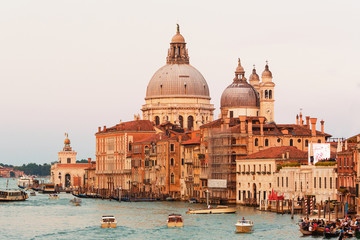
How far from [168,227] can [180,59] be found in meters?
84.8

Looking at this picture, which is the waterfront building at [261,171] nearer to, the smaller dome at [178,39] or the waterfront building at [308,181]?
the waterfront building at [308,181]

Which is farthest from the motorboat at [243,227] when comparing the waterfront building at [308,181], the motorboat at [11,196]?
the motorboat at [11,196]

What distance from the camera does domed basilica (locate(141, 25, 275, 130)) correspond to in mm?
158250

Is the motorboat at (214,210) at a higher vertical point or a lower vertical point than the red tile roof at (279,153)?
lower

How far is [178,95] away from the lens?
525 feet

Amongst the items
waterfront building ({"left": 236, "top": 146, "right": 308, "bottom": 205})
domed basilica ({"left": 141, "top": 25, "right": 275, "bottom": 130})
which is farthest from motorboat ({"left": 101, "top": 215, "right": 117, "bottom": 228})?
domed basilica ({"left": 141, "top": 25, "right": 275, "bottom": 130})

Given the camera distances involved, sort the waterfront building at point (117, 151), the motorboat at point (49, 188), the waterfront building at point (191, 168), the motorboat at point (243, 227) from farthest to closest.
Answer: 1. the motorboat at point (49, 188)
2. the waterfront building at point (117, 151)
3. the waterfront building at point (191, 168)
4. the motorboat at point (243, 227)

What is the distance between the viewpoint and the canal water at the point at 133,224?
73.4m

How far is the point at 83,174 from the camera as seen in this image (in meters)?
191

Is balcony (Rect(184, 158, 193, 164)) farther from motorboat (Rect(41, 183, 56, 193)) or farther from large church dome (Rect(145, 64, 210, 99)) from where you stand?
motorboat (Rect(41, 183, 56, 193))

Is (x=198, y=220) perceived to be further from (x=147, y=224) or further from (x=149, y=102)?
(x=149, y=102)

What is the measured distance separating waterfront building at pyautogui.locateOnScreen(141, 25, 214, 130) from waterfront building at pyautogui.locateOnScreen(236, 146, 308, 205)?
2096 inches

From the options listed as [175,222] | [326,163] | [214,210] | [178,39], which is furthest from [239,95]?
[175,222]

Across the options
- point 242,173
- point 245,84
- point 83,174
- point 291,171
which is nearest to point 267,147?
point 242,173
